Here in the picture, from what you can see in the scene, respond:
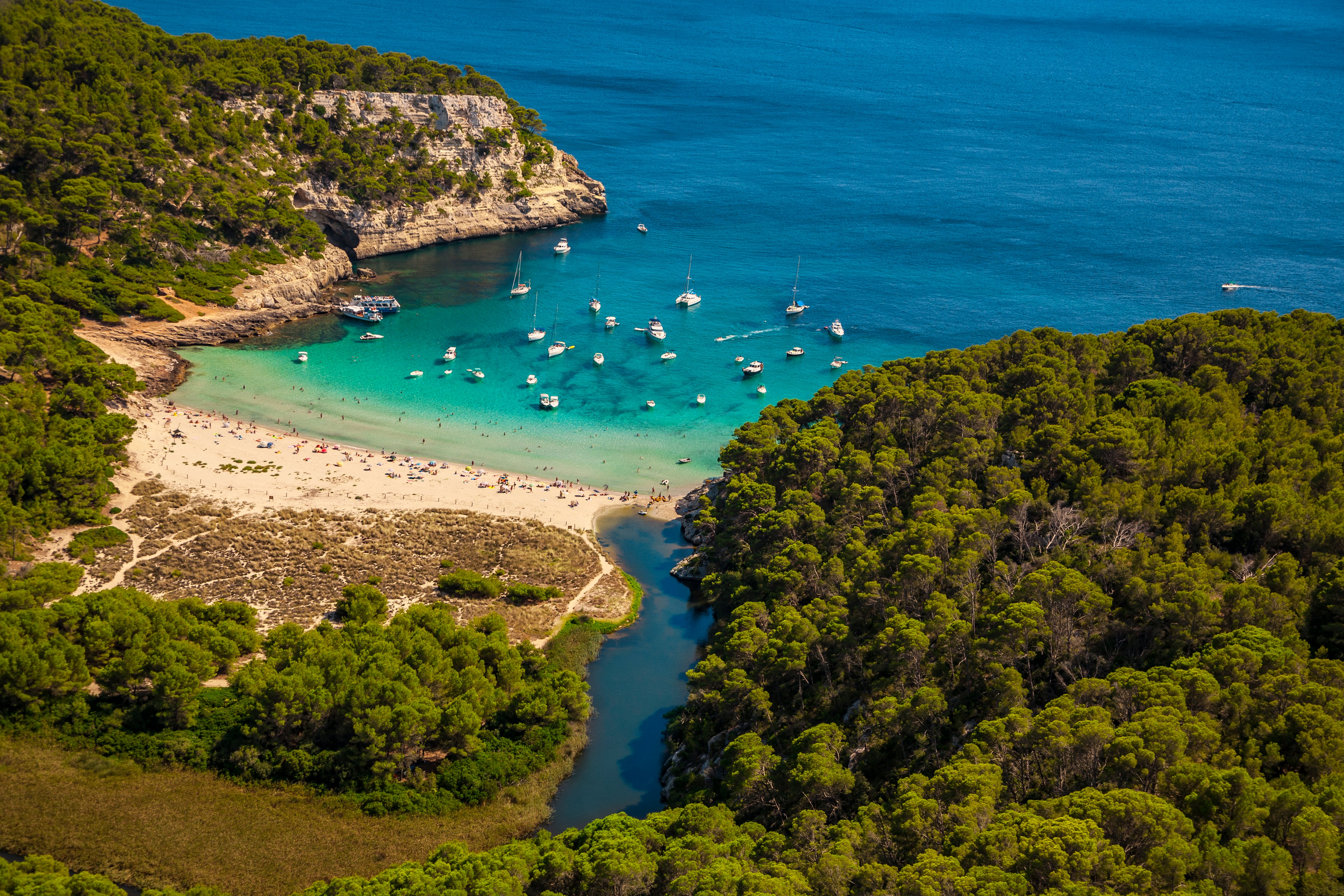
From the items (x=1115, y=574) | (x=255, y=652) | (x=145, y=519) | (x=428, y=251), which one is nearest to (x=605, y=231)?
(x=428, y=251)

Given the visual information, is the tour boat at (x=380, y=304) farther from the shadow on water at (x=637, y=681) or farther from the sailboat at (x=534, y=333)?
the shadow on water at (x=637, y=681)

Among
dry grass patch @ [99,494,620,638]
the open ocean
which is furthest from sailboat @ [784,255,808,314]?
dry grass patch @ [99,494,620,638]

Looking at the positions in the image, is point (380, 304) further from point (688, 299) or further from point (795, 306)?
point (795, 306)

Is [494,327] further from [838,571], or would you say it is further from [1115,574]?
[1115,574]

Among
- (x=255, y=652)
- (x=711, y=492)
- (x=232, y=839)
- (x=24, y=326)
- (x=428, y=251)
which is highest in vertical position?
(x=428, y=251)

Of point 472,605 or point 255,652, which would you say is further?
point 472,605

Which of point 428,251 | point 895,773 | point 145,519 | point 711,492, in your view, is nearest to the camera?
point 895,773
